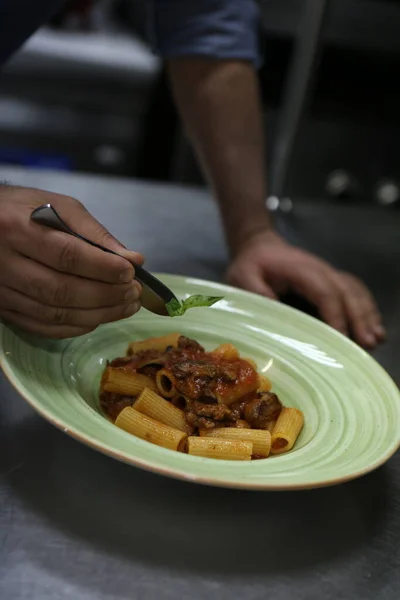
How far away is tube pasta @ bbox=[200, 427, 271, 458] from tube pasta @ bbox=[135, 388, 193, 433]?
3 centimetres

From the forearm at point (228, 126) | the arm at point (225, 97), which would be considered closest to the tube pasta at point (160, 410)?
the arm at point (225, 97)

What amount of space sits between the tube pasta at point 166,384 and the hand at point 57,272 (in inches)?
3.1

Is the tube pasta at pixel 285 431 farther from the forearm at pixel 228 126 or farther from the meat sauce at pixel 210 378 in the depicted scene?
the forearm at pixel 228 126

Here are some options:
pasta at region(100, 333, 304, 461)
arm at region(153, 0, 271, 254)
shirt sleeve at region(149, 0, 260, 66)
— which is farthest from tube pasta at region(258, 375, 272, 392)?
shirt sleeve at region(149, 0, 260, 66)

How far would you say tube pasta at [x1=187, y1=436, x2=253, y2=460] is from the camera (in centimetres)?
68

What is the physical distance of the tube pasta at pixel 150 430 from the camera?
2.27 feet

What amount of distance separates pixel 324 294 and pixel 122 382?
441mm

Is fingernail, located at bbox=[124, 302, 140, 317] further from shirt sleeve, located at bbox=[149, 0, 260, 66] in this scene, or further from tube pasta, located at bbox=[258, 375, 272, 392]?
shirt sleeve, located at bbox=[149, 0, 260, 66]

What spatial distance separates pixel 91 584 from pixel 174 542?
9 cm

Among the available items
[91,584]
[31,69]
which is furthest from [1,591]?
[31,69]

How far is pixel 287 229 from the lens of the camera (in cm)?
151

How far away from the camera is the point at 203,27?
1346 millimetres

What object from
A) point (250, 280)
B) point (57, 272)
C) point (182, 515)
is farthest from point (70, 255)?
point (250, 280)

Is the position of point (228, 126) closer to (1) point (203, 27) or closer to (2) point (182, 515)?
(1) point (203, 27)
